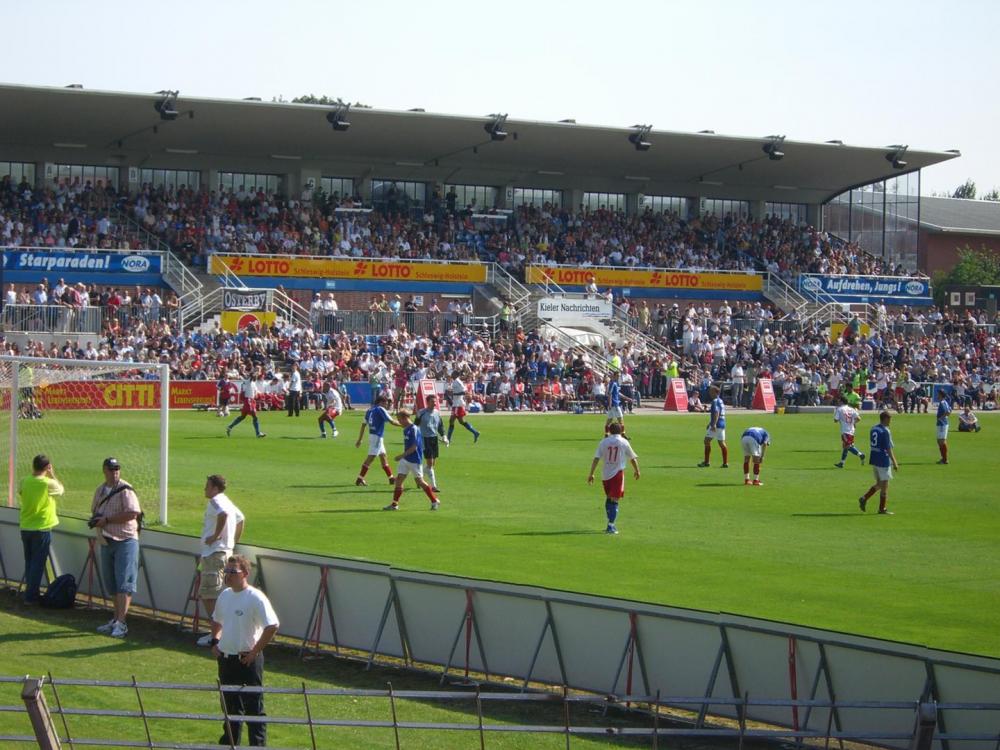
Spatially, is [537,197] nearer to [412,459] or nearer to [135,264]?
[135,264]

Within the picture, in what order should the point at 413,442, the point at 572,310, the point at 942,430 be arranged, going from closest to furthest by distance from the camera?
the point at 413,442 → the point at 942,430 → the point at 572,310

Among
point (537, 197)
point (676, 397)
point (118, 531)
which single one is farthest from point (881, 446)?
point (537, 197)

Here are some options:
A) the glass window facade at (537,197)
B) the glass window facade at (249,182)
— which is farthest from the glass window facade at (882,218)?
the glass window facade at (249,182)

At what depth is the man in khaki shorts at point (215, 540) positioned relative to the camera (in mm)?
13711

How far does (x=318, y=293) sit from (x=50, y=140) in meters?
12.5

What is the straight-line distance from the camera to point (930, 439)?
39.9 metres

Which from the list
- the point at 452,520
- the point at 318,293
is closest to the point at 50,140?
the point at 318,293

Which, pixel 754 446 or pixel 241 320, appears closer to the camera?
pixel 754 446

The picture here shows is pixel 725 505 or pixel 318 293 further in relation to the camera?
pixel 318 293

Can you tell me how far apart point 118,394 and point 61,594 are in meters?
16.5

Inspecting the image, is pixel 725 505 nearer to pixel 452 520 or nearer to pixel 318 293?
pixel 452 520

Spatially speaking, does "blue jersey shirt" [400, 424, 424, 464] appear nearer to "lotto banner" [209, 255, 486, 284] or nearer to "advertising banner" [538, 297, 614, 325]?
"lotto banner" [209, 255, 486, 284]

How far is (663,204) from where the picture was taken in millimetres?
71000

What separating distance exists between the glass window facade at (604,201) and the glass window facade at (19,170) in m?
26.6
